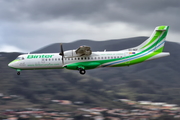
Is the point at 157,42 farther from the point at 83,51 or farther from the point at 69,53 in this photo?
the point at 69,53

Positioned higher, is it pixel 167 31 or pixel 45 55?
pixel 167 31

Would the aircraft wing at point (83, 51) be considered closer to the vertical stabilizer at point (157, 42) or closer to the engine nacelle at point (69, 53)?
the engine nacelle at point (69, 53)

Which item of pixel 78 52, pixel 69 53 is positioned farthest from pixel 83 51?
pixel 69 53

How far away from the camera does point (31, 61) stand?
4350 cm

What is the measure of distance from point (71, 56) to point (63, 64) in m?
1.91

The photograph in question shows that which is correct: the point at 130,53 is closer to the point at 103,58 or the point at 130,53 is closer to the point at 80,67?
the point at 103,58

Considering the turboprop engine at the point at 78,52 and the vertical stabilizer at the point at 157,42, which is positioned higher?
the vertical stabilizer at the point at 157,42

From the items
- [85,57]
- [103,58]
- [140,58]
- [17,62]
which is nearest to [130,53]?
[140,58]

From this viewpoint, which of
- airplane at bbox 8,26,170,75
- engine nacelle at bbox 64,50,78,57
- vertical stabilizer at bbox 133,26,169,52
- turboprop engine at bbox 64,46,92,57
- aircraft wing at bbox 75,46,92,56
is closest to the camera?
aircraft wing at bbox 75,46,92,56

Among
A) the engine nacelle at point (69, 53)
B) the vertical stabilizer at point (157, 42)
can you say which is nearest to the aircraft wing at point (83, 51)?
the engine nacelle at point (69, 53)

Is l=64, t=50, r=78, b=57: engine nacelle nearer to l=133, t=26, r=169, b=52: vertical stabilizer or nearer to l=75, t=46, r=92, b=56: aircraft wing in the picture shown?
l=75, t=46, r=92, b=56: aircraft wing

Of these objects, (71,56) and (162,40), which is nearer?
(71,56)

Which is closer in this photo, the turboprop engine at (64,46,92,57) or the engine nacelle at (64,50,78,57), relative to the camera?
the turboprop engine at (64,46,92,57)

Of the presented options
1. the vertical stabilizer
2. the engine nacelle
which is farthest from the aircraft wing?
the vertical stabilizer
